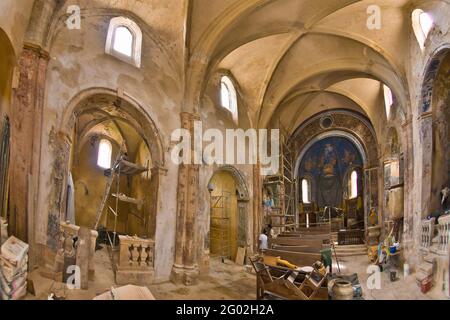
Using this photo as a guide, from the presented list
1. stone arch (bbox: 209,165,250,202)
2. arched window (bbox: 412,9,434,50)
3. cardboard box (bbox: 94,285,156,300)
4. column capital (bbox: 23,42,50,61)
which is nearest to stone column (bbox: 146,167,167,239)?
cardboard box (bbox: 94,285,156,300)

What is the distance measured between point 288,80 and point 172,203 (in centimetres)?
802

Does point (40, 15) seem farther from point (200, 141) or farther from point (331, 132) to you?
point (331, 132)

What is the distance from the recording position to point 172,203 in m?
9.70

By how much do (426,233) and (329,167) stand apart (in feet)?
49.3

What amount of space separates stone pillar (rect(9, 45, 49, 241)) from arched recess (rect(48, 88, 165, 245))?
2.53 ft

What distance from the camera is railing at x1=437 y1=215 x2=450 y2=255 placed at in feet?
24.2

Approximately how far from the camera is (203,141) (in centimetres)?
1123

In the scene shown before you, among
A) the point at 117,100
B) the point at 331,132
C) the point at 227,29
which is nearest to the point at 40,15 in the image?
the point at 117,100

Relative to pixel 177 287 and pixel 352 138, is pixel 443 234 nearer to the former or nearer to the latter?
pixel 177 287

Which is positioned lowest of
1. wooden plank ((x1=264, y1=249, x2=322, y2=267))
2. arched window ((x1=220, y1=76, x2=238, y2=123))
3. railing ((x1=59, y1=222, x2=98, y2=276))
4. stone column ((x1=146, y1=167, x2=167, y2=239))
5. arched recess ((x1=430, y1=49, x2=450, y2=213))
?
wooden plank ((x1=264, y1=249, x2=322, y2=267))

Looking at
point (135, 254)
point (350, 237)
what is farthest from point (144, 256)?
point (350, 237)

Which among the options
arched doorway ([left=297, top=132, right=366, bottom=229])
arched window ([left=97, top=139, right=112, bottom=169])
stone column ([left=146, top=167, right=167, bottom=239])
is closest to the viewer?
stone column ([left=146, top=167, right=167, bottom=239])

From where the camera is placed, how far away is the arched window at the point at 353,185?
72.5 ft

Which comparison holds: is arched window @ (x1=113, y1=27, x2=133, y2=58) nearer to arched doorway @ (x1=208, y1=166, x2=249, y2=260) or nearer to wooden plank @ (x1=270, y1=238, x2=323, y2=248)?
arched doorway @ (x1=208, y1=166, x2=249, y2=260)
